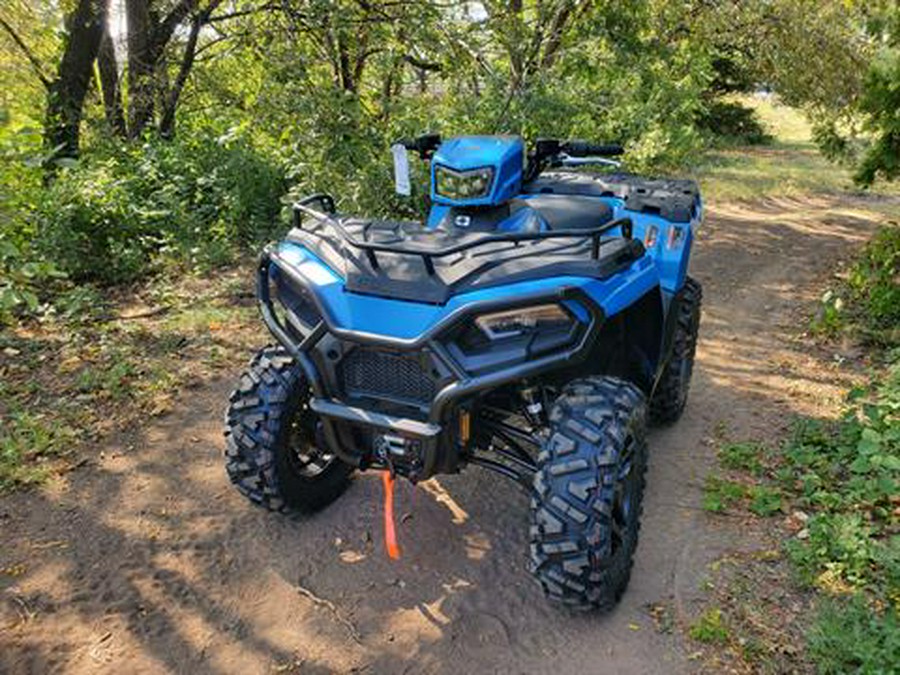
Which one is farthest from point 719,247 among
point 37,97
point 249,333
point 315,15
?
point 37,97

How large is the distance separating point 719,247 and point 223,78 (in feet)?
24.8

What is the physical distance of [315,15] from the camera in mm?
7406

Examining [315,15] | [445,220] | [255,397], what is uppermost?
[315,15]

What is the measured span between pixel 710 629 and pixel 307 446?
1.80 meters

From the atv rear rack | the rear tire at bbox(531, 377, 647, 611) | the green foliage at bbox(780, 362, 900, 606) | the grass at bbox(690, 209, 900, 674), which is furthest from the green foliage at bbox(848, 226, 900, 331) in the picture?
the atv rear rack

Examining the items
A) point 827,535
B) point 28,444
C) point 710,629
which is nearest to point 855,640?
point 710,629

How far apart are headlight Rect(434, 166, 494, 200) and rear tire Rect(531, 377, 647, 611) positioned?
107cm

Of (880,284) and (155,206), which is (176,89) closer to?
(155,206)

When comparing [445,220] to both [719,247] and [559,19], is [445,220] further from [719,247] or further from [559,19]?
[559,19]

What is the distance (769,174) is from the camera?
14.9m

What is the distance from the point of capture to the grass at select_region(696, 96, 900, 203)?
13.3 meters

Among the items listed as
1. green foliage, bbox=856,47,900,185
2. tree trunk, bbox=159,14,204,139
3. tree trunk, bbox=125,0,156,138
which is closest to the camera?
green foliage, bbox=856,47,900,185

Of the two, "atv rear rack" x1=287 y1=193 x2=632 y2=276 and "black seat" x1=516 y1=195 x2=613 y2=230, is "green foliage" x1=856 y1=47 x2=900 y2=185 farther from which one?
"atv rear rack" x1=287 y1=193 x2=632 y2=276

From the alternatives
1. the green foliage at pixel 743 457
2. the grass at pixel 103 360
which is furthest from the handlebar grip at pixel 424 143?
the green foliage at pixel 743 457
